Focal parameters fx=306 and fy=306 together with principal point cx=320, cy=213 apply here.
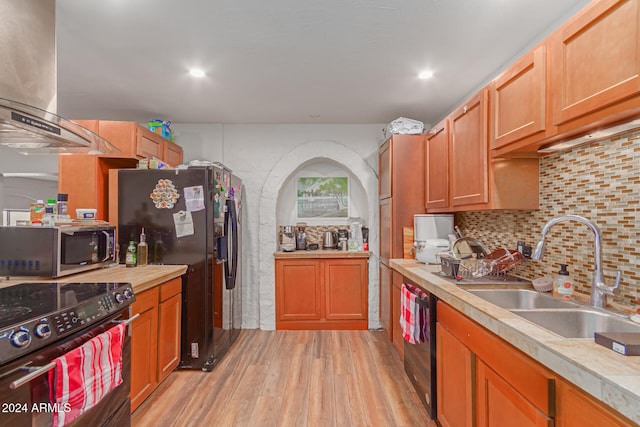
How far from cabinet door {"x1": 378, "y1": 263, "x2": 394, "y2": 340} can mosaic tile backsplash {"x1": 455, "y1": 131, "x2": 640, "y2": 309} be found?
137 cm

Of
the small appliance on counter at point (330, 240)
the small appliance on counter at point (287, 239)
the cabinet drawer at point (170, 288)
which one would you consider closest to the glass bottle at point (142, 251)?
the cabinet drawer at point (170, 288)

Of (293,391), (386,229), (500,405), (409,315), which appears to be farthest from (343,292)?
(500,405)

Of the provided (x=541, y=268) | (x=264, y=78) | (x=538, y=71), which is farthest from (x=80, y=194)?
(x=541, y=268)

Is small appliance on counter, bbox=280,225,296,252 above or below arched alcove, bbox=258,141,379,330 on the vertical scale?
below

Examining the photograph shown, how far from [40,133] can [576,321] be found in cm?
275

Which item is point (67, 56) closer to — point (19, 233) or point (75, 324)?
point (19, 233)

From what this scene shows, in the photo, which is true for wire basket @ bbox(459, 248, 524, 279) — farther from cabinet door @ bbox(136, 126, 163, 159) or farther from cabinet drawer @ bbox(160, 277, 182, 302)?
cabinet door @ bbox(136, 126, 163, 159)

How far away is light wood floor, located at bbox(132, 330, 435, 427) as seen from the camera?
80.5 inches

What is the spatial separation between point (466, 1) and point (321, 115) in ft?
6.60

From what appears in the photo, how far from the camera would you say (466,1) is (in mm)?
1654

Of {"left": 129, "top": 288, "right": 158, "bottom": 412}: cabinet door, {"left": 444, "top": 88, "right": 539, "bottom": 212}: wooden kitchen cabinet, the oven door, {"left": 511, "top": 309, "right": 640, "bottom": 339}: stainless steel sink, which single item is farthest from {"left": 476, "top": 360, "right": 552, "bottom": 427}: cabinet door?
{"left": 129, "top": 288, "right": 158, "bottom": 412}: cabinet door

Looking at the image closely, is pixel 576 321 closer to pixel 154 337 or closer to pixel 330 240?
pixel 154 337

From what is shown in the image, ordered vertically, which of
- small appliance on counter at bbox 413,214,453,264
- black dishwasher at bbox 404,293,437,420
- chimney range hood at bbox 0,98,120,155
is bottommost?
black dishwasher at bbox 404,293,437,420

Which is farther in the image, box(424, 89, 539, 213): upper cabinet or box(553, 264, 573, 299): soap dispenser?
box(424, 89, 539, 213): upper cabinet
